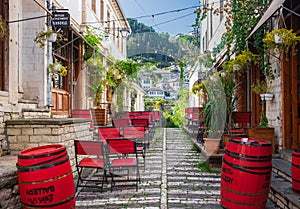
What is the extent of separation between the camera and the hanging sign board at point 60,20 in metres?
6.96

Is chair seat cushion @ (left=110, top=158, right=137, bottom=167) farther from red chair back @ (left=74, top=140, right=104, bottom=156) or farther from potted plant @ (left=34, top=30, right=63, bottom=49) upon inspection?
potted plant @ (left=34, top=30, right=63, bottom=49)

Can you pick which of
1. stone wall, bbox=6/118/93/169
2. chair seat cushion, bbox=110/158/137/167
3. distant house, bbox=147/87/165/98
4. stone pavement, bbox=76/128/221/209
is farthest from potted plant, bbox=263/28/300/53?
distant house, bbox=147/87/165/98

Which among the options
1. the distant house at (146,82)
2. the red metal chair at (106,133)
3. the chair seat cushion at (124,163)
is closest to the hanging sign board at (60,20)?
the red metal chair at (106,133)

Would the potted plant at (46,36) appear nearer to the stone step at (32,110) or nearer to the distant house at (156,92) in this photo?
the stone step at (32,110)

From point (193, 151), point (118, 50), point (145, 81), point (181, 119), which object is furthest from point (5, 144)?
point (118, 50)

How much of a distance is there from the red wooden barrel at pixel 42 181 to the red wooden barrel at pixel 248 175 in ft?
A: 5.23

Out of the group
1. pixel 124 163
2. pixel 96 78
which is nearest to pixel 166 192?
pixel 124 163

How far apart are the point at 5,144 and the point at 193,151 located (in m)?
4.36

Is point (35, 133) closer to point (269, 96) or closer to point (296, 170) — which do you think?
point (296, 170)

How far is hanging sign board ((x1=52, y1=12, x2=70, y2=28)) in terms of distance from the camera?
6.96m

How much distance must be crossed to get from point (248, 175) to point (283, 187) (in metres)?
0.75

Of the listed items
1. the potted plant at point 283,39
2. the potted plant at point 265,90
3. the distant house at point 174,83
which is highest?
the potted plant at point 283,39

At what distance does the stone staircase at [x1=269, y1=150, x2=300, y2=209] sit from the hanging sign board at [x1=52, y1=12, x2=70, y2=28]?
16.7 feet

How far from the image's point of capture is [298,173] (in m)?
3.20
